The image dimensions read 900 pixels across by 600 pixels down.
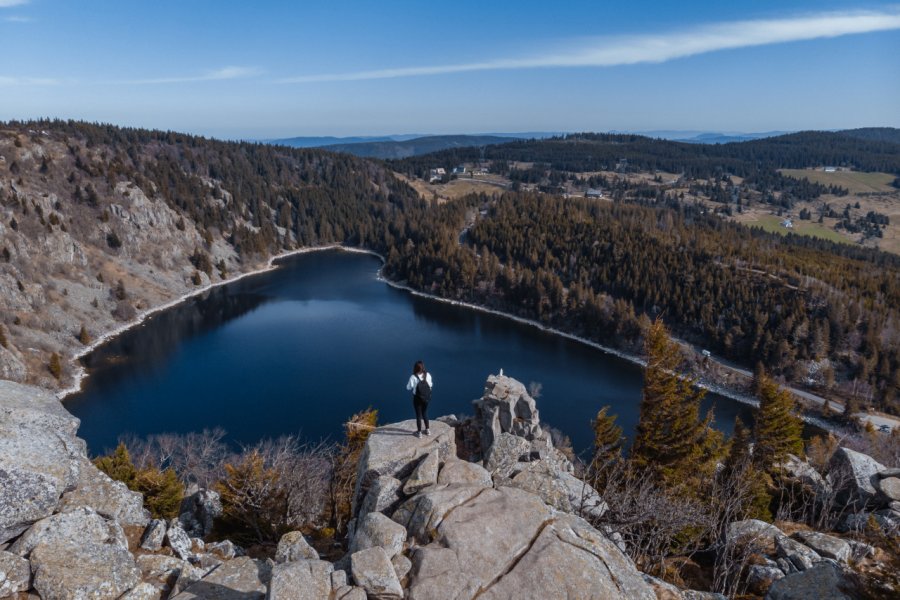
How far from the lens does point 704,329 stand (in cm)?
9731

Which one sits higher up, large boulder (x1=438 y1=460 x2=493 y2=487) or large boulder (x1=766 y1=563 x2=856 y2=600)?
large boulder (x1=438 y1=460 x2=493 y2=487)

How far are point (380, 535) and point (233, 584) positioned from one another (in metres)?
3.18

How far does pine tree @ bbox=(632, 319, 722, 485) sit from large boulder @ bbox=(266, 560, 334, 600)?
21377 millimetres

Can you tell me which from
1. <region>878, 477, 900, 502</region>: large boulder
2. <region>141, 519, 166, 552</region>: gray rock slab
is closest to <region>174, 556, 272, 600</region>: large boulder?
<region>141, 519, 166, 552</region>: gray rock slab

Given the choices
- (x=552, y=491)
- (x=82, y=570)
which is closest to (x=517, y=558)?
(x=552, y=491)

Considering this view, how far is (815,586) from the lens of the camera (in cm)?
1163

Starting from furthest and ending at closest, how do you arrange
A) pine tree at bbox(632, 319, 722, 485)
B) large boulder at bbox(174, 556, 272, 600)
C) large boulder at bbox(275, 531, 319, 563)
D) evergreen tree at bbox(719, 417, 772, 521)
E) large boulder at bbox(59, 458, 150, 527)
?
pine tree at bbox(632, 319, 722, 485) → evergreen tree at bbox(719, 417, 772, 521) → large boulder at bbox(59, 458, 150, 527) → large boulder at bbox(275, 531, 319, 563) → large boulder at bbox(174, 556, 272, 600)

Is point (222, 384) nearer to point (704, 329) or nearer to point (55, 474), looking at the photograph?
point (55, 474)

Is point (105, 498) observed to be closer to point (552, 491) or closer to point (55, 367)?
point (552, 491)

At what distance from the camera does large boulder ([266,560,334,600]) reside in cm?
942

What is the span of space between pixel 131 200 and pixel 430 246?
7834cm

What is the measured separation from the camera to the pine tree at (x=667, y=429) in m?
27.6

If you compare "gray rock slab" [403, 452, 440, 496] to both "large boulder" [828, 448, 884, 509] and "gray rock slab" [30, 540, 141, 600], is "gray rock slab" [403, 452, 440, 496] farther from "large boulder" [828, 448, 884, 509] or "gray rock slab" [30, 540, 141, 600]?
"large boulder" [828, 448, 884, 509]

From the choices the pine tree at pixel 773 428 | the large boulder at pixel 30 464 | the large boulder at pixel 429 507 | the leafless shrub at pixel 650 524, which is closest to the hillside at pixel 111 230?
the large boulder at pixel 30 464
